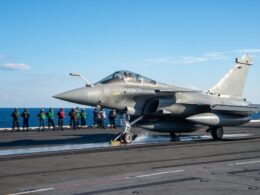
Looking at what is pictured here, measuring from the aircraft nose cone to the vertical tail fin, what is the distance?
8939 mm

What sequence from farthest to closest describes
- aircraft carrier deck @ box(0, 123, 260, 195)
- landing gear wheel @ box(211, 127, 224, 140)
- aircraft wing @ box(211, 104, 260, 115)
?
landing gear wheel @ box(211, 127, 224, 140)
aircraft wing @ box(211, 104, 260, 115)
aircraft carrier deck @ box(0, 123, 260, 195)

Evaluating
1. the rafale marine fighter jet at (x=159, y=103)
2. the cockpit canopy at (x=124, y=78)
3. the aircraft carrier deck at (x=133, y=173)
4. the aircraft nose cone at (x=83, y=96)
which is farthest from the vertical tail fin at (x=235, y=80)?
the aircraft carrier deck at (x=133, y=173)

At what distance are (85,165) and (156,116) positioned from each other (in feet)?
29.8

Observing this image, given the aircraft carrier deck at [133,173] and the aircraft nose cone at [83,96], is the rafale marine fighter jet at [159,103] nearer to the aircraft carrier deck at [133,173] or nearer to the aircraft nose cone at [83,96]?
the aircraft nose cone at [83,96]

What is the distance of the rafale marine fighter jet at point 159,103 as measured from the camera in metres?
17.5

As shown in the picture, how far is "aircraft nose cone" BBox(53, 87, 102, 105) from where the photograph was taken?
1617cm

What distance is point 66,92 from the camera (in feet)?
53.6

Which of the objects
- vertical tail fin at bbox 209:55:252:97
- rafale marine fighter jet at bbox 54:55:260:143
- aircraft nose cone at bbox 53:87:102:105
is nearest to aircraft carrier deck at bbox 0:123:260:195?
aircraft nose cone at bbox 53:87:102:105

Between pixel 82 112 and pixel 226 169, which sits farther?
pixel 82 112

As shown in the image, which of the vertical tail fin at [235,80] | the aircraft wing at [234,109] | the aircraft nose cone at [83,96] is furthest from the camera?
the vertical tail fin at [235,80]

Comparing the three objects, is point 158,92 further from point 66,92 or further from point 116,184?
point 116,184

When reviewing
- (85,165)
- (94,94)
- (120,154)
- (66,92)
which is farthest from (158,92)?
(85,165)

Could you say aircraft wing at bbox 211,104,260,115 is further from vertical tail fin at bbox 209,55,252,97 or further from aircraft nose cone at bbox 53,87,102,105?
aircraft nose cone at bbox 53,87,102,105

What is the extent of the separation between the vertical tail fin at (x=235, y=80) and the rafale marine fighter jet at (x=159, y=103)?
1.73 ft
